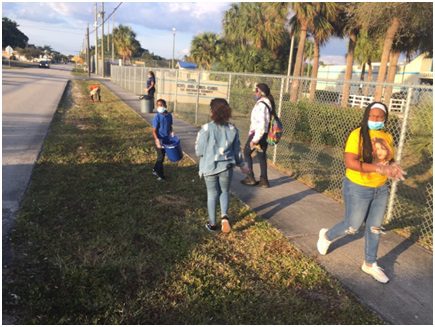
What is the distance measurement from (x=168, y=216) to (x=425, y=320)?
3.01 metres

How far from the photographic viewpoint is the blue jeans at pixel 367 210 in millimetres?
3697

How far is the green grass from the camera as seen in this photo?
3.12 m

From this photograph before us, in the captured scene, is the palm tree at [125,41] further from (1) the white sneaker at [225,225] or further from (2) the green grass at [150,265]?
(1) the white sneaker at [225,225]

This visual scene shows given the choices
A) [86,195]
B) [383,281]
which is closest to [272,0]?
[86,195]

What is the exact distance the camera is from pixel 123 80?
30438 millimetres

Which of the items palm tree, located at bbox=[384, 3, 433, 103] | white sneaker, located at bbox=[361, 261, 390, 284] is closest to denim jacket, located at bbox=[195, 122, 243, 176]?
white sneaker, located at bbox=[361, 261, 390, 284]

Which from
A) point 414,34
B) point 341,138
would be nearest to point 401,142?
point 341,138

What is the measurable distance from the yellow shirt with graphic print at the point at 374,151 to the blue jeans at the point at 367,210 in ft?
0.20

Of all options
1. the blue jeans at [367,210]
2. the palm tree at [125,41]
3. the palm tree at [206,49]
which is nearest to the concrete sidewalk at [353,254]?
the blue jeans at [367,210]

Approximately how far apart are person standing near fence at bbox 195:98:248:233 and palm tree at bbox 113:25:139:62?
67952mm

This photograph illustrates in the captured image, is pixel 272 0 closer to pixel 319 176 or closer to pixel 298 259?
pixel 319 176

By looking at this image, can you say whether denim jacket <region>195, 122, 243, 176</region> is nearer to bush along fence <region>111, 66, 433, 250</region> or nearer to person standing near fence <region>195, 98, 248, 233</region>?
person standing near fence <region>195, 98, 248, 233</region>

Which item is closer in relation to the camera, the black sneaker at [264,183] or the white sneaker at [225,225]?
the white sneaker at [225,225]

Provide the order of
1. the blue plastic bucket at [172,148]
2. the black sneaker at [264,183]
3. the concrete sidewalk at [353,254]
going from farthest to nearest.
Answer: the black sneaker at [264,183], the blue plastic bucket at [172,148], the concrete sidewalk at [353,254]
